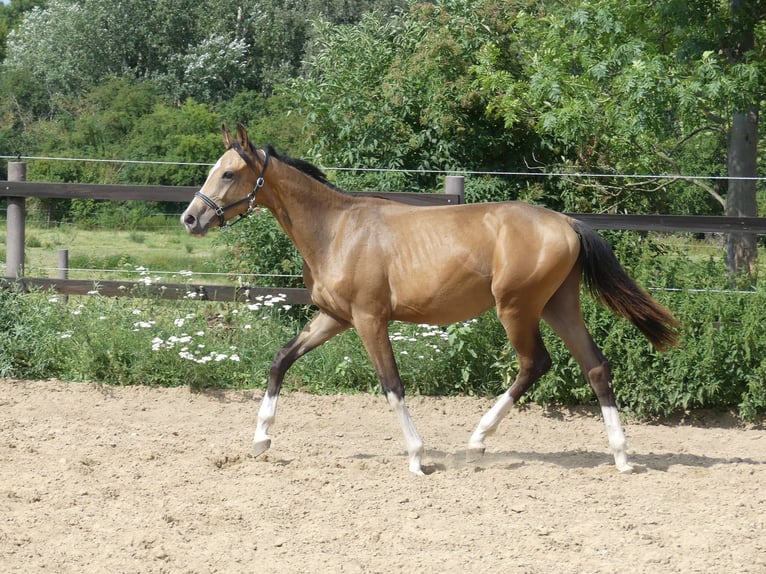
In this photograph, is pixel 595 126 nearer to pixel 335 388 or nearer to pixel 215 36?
pixel 335 388

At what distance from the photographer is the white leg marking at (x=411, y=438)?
5.58m

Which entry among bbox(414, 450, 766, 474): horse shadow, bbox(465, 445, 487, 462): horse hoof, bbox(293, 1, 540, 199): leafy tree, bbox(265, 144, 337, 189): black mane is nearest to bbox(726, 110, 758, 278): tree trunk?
bbox(293, 1, 540, 199): leafy tree

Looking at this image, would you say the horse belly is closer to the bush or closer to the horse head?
the horse head

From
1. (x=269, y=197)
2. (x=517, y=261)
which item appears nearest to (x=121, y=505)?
(x=269, y=197)

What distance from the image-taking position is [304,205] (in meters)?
5.94

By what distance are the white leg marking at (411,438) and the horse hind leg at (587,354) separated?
1.10 metres

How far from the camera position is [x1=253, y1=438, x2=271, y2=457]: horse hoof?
5.84m

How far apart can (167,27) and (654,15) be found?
27752 millimetres

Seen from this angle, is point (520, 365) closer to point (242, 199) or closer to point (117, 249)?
point (242, 199)

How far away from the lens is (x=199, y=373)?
7.79 m

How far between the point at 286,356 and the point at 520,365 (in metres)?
1.49

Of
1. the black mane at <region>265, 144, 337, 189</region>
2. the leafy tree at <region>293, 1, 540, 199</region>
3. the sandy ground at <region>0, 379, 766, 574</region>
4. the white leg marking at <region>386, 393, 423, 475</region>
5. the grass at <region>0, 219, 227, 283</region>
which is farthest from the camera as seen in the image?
the grass at <region>0, 219, 227, 283</region>

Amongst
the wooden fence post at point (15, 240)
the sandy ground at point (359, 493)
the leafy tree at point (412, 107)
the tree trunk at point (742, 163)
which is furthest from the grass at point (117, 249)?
the sandy ground at point (359, 493)

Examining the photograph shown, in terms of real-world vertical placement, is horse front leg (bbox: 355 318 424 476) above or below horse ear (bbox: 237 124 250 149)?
below
